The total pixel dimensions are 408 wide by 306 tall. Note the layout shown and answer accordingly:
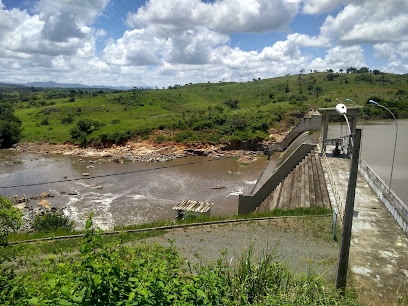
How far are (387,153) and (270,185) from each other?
65.5 feet

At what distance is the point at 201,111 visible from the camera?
181ft

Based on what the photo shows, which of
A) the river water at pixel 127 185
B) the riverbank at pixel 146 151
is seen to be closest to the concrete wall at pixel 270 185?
the river water at pixel 127 185

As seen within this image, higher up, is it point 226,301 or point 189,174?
point 226,301

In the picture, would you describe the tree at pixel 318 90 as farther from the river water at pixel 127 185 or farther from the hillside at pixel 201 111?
the river water at pixel 127 185

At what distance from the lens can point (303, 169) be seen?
53.1 feet

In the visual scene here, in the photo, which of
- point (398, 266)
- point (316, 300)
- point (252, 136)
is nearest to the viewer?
point (316, 300)

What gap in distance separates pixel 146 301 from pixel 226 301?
1183mm

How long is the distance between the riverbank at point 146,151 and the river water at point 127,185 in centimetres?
167

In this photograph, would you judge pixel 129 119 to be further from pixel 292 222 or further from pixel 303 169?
pixel 292 222

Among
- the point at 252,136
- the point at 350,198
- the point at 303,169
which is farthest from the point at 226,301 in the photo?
the point at 252,136

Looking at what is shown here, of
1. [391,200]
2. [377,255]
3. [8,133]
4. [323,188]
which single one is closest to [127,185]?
[323,188]

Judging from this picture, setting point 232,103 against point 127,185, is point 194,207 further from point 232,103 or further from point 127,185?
point 232,103

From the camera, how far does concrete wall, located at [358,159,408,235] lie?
9.25 metres

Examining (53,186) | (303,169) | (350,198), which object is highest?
(350,198)
